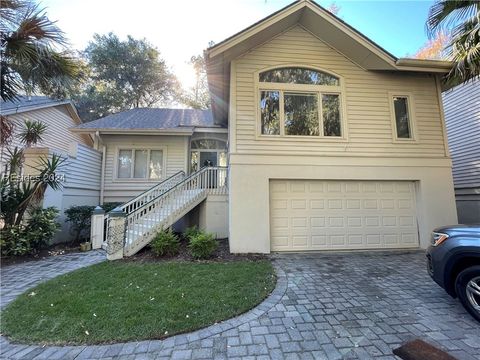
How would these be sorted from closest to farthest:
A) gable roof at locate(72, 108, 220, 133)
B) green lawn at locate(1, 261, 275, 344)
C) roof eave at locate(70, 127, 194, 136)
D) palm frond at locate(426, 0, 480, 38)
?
green lawn at locate(1, 261, 275, 344)
palm frond at locate(426, 0, 480, 38)
roof eave at locate(70, 127, 194, 136)
gable roof at locate(72, 108, 220, 133)

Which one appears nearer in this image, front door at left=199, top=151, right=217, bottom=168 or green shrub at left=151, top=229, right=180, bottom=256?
green shrub at left=151, top=229, right=180, bottom=256

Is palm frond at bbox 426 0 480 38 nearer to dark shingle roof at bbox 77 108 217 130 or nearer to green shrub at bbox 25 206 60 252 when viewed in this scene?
dark shingle roof at bbox 77 108 217 130

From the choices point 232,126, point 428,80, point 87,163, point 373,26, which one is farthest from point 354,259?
point 87,163

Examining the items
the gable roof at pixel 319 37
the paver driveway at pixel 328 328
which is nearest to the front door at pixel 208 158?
the gable roof at pixel 319 37

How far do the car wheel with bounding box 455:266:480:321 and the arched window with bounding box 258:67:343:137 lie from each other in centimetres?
492

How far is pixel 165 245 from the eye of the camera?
6.44 metres

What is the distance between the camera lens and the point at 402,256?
659 centimetres

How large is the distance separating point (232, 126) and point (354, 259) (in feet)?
15.7

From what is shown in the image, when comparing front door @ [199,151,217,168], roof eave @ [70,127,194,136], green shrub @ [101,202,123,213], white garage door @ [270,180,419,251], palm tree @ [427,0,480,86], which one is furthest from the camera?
front door @ [199,151,217,168]

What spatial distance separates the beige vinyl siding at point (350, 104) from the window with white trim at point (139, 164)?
232 inches

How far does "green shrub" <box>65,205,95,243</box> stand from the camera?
27.4ft

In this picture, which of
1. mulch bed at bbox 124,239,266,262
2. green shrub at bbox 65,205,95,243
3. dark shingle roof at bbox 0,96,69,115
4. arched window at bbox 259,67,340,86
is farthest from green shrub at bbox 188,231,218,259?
dark shingle roof at bbox 0,96,69,115

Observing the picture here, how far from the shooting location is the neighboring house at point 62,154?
7.87 meters

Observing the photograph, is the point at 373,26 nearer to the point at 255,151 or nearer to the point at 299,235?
the point at 255,151
